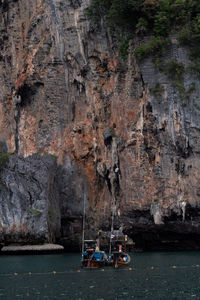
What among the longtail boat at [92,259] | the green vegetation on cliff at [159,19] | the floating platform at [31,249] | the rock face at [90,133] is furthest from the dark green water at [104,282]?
the green vegetation on cliff at [159,19]

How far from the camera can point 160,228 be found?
46969 millimetres

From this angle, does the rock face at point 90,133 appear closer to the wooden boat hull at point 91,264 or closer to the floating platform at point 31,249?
the floating platform at point 31,249

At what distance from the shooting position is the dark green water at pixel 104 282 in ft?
72.0

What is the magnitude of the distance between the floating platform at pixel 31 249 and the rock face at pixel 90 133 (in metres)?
0.88

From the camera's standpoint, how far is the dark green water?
2194 cm

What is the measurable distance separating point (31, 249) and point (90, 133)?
1353cm

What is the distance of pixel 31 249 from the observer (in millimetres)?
46469

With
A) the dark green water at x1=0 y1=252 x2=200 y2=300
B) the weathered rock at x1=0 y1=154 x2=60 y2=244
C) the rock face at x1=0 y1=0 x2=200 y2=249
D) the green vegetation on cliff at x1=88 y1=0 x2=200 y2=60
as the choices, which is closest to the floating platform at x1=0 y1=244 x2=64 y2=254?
the weathered rock at x1=0 y1=154 x2=60 y2=244

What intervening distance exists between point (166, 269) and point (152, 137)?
16.8 metres

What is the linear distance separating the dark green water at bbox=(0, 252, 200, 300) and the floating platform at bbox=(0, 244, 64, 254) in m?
10.3

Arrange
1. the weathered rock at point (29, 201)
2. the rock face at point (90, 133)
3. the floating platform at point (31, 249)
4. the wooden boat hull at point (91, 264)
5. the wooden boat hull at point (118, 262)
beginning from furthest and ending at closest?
the weathered rock at point (29, 201), the floating platform at point (31, 249), the rock face at point (90, 133), the wooden boat hull at point (118, 262), the wooden boat hull at point (91, 264)

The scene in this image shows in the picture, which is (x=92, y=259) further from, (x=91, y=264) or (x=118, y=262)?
(x=118, y=262)

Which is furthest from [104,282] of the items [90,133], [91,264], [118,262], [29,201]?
[90,133]

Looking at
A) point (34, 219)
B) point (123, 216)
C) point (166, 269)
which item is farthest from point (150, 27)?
point (166, 269)
